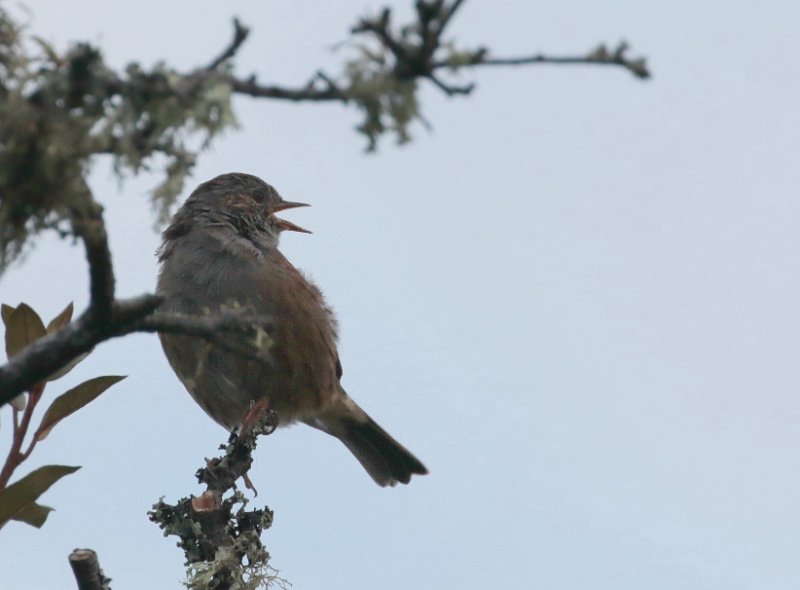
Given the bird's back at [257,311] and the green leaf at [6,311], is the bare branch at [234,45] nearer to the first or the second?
the green leaf at [6,311]

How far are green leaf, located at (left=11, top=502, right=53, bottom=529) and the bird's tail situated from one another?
207 inches

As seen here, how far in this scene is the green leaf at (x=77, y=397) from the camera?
3.28 meters

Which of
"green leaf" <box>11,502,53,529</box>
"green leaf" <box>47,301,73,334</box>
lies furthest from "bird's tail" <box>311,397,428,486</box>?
"green leaf" <box>11,502,53,529</box>

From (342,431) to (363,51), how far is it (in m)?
6.60

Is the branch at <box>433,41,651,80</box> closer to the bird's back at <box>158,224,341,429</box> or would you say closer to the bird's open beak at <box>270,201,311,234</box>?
the bird's back at <box>158,224,341,429</box>

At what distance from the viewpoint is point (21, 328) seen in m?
3.11

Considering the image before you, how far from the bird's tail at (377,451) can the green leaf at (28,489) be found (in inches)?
210

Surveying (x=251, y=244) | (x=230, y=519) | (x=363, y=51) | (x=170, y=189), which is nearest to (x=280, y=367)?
(x=251, y=244)

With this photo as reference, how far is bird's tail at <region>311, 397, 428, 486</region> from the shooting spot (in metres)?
8.28

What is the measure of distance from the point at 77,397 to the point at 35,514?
408 mm

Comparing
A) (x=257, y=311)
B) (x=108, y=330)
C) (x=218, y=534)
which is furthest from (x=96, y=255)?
(x=257, y=311)

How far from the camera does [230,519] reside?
4.84 metres

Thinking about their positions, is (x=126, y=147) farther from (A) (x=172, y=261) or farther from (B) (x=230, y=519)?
(A) (x=172, y=261)

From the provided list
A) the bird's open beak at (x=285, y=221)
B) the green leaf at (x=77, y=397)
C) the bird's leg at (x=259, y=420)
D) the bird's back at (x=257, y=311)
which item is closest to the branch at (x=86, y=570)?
the green leaf at (x=77, y=397)
